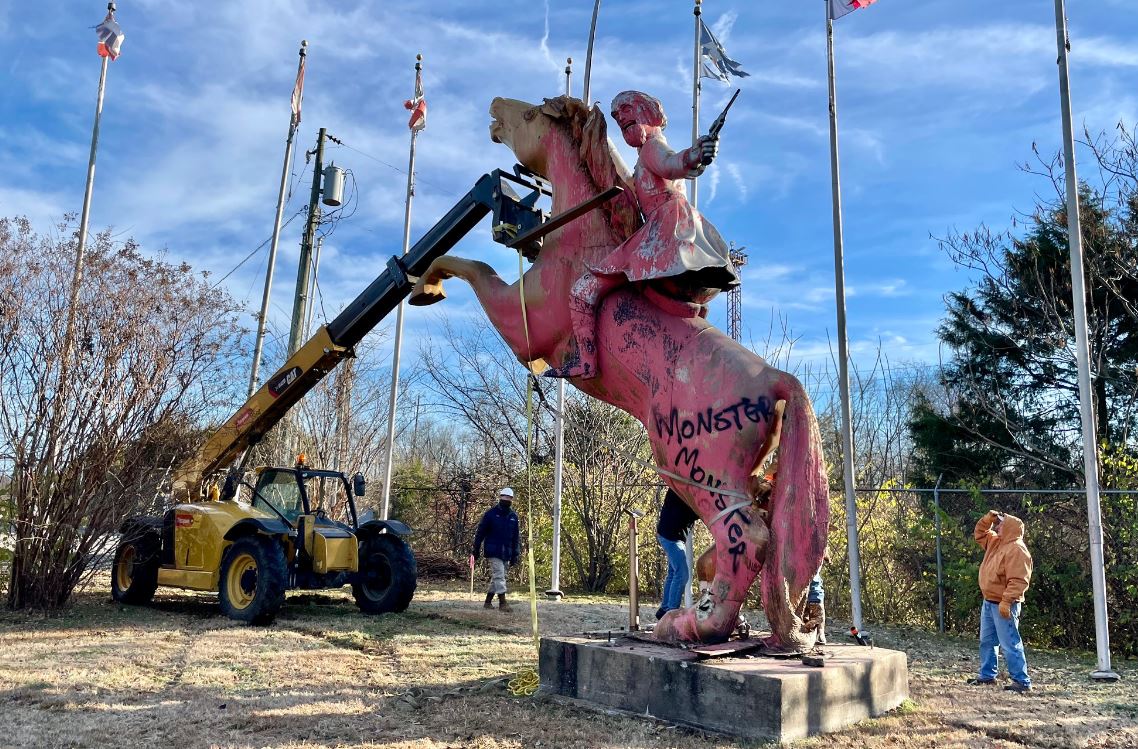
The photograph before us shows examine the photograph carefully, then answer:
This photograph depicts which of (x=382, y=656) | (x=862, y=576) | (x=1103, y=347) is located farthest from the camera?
(x=1103, y=347)

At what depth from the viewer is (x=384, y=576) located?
31.7 feet

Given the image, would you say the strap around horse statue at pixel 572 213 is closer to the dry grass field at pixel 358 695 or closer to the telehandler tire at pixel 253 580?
the dry grass field at pixel 358 695

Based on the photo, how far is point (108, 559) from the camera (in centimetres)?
907

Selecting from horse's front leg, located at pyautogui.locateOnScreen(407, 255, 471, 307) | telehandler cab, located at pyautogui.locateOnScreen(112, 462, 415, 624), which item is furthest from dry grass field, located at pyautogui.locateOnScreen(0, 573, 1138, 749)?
horse's front leg, located at pyautogui.locateOnScreen(407, 255, 471, 307)

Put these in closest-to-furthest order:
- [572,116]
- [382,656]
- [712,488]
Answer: [712,488]
[572,116]
[382,656]

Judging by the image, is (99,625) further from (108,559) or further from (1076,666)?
(1076,666)

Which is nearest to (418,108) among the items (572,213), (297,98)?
A: (297,98)

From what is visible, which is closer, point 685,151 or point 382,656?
point 685,151

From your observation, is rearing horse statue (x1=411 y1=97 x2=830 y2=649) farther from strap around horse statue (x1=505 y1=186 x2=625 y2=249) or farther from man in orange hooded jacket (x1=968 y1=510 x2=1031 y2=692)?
man in orange hooded jacket (x1=968 y1=510 x2=1031 y2=692)

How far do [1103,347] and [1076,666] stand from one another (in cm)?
580

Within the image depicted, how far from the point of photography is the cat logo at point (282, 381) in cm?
920

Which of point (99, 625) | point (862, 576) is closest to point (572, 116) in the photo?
point (99, 625)

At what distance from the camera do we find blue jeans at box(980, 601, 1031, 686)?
6297mm

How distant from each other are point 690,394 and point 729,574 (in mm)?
1000
